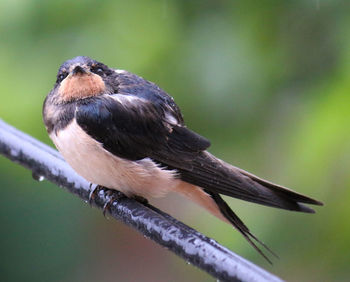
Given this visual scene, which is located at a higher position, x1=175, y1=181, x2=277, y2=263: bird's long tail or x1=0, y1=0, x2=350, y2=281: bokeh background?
x1=0, y1=0, x2=350, y2=281: bokeh background

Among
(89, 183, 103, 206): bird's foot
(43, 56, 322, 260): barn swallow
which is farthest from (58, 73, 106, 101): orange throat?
(89, 183, 103, 206): bird's foot

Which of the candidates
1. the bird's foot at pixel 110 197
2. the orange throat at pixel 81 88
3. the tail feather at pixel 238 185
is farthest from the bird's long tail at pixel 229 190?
the orange throat at pixel 81 88

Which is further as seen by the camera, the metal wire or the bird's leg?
the bird's leg

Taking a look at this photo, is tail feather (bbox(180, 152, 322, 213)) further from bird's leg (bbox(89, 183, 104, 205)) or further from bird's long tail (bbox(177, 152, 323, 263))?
bird's leg (bbox(89, 183, 104, 205))

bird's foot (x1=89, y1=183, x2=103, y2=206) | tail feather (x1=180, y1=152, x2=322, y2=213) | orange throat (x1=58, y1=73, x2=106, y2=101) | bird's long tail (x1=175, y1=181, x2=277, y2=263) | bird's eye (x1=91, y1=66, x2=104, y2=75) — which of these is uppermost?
bird's eye (x1=91, y1=66, x2=104, y2=75)

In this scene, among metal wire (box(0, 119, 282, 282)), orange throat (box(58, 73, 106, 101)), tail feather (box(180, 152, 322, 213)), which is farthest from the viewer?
orange throat (box(58, 73, 106, 101))

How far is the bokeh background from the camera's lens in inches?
80.0

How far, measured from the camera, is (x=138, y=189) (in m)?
2.31

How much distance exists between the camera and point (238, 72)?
2166 mm

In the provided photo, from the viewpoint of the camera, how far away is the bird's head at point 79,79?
89.9 inches

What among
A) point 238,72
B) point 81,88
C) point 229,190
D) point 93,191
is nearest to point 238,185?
point 229,190

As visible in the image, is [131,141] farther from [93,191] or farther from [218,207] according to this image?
[218,207]

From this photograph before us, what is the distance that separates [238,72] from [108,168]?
1.32 feet

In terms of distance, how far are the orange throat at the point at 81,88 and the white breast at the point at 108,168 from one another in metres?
0.10
